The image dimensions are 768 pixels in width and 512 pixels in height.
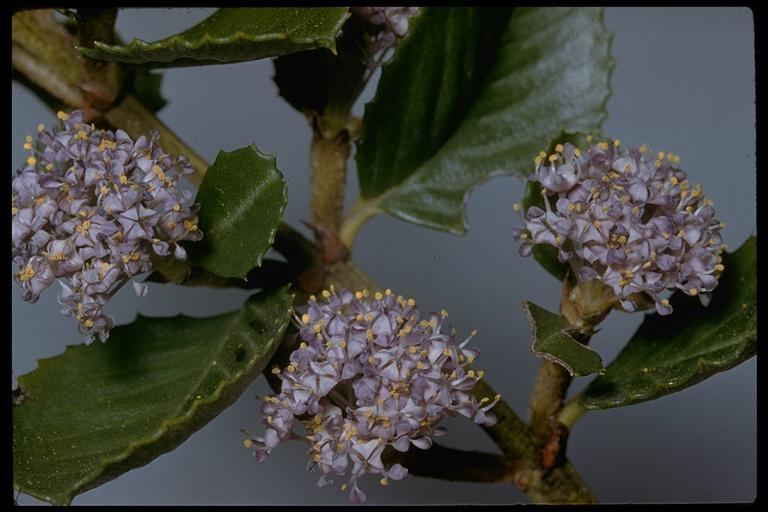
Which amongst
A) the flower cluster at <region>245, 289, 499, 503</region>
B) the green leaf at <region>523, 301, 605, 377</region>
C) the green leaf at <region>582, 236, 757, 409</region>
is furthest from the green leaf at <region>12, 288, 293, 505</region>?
the green leaf at <region>582, 236, 757, 409</region>

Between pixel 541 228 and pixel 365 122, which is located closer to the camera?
pixel 541 228

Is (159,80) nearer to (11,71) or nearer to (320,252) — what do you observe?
(11,71)

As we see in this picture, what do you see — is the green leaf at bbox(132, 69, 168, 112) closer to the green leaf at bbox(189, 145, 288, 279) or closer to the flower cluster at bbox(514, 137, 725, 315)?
the green leaf at bbox(189, 145, 288, 279)

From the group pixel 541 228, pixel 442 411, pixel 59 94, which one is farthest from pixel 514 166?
pixel 59 94

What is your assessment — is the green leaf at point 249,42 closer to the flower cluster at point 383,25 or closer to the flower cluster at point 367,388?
the flower cluster at point 383,25

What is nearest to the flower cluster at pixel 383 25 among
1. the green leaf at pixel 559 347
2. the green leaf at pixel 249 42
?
the green leaf at pixel 249 42
